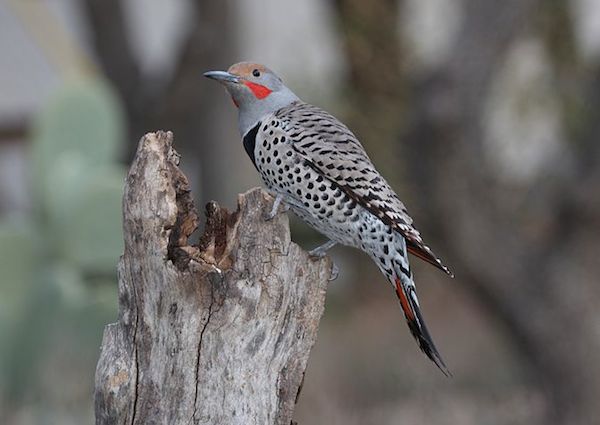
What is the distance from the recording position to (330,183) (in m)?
3.30

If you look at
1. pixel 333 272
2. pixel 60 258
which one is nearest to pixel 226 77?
pixel 333 272

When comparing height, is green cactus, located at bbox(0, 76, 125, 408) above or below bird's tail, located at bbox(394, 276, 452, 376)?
above

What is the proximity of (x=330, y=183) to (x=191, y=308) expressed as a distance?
22.4 inches

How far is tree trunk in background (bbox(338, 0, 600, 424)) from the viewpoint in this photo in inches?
256

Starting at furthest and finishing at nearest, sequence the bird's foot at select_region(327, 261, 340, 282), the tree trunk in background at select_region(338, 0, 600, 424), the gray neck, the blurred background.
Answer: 1. the tree trunk in background at select_region(338, 0, 600, 424)
2. the blurred background
3. the gray neck
4. the bird's foot at select_region(327, 261, 340, 282)

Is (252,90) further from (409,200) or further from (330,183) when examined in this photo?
(409,200)

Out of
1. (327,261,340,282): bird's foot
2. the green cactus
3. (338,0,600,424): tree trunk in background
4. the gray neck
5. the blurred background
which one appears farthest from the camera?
(338,0,600,424): tree trunk in background

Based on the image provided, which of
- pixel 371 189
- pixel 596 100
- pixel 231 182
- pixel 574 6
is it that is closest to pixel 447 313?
pixel 231 182

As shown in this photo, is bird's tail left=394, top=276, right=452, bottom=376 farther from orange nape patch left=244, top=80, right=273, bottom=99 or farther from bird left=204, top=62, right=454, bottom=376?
orange nape patch left=244, top=80, right=273, bottom=99

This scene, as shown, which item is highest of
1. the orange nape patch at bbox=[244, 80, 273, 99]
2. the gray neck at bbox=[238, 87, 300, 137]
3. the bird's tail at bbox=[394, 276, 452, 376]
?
the orange nape patch at bbox=[244, 80, 273, 99]

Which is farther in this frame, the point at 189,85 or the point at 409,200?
the point at 189,85

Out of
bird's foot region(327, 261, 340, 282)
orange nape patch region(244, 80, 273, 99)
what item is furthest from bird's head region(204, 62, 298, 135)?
bird's foot region(327, 261, 340, 282)

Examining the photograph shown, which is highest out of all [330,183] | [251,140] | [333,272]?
[251,140]

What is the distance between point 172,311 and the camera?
9.89 ft
